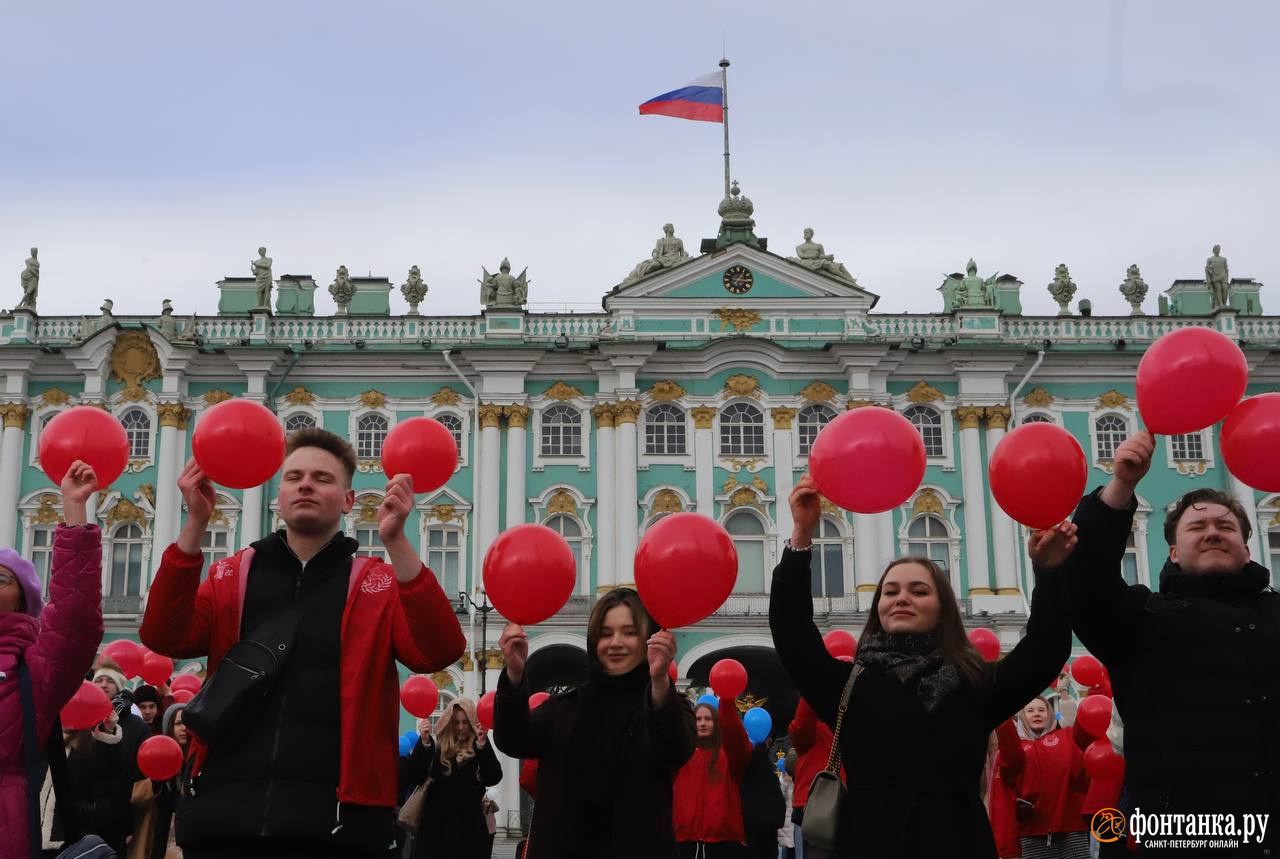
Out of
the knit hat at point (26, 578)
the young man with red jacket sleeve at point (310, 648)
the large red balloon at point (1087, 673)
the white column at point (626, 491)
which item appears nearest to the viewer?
the young man with red jacket sleeve at point (310, 648)

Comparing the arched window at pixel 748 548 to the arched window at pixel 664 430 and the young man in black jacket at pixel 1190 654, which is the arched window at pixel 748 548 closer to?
the arched window at pixel 664 430

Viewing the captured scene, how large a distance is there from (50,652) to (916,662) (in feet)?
10.8

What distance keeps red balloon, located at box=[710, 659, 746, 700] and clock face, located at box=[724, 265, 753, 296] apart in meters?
25.0

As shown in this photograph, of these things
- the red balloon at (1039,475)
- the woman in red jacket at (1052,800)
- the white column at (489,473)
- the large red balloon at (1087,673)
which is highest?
the white column at (489,473)

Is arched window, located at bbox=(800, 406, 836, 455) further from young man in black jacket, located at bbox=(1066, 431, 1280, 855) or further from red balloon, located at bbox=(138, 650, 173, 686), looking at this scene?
young man in black jacket, located at bbox=(1066, 431, 1280, 855)

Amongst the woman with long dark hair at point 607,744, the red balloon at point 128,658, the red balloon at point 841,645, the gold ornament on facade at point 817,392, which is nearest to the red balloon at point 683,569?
the woman with long dark hair at point 607,744

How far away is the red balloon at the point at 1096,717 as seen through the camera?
9.88 metres

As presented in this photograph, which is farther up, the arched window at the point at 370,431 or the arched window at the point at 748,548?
the arched window at the point at 370,431

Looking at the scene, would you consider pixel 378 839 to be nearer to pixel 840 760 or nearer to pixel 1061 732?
pixel 840 760

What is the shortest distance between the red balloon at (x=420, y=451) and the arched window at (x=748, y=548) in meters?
25.0

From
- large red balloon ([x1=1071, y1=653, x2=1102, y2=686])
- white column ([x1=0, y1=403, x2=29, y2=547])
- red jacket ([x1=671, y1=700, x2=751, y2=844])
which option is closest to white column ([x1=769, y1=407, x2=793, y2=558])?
white column ([x1=0, y1=403, x2=29, y2=547])

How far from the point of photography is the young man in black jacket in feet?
16.2

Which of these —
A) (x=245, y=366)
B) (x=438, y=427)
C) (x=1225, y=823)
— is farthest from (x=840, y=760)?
(x=245, y=366)

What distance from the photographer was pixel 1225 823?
4.88 meters
